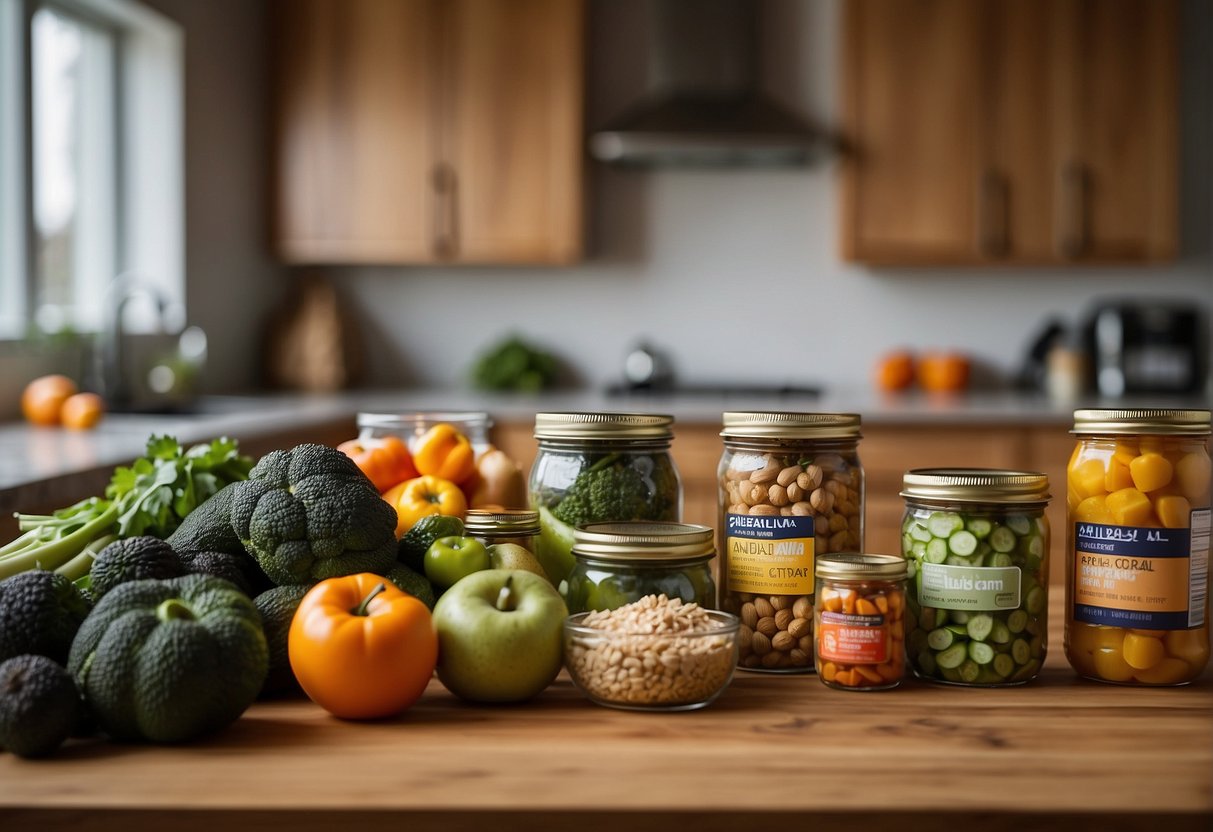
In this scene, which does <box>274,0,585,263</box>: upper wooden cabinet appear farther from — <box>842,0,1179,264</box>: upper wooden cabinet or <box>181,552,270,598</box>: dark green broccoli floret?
<box>181,552,270,598</box>: dark green broccoli floret

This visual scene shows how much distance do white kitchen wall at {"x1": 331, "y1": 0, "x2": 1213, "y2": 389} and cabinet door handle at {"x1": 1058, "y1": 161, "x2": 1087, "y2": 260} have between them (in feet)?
1.25

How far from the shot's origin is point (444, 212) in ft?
13.0

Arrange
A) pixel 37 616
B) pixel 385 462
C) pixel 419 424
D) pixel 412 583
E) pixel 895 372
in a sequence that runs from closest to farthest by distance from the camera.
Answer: pixel 37 616 < pixel 412 583 < pixel 385 462 < pixel 419 424 < pixel 895 372

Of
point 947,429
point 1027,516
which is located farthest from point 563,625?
point 947,429

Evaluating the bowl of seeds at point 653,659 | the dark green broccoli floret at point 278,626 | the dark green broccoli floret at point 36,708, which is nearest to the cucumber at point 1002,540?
the bowl of seeds at point 653,659

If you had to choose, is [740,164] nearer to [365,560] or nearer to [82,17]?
[82,17]

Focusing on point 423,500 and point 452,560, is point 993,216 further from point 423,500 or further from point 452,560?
point 452,560

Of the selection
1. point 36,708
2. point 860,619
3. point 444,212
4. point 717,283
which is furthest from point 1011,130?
point 36,708

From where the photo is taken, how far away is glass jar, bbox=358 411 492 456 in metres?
1.34

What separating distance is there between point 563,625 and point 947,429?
2568 mm

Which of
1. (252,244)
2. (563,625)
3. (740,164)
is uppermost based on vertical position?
(740,164)

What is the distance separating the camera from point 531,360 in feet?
13.5

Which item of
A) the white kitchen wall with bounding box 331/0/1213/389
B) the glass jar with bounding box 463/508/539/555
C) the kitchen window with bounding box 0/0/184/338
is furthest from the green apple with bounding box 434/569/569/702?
the white kitchen wall with bounding box 331/0/1213/389

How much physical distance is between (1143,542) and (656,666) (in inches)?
16.2
